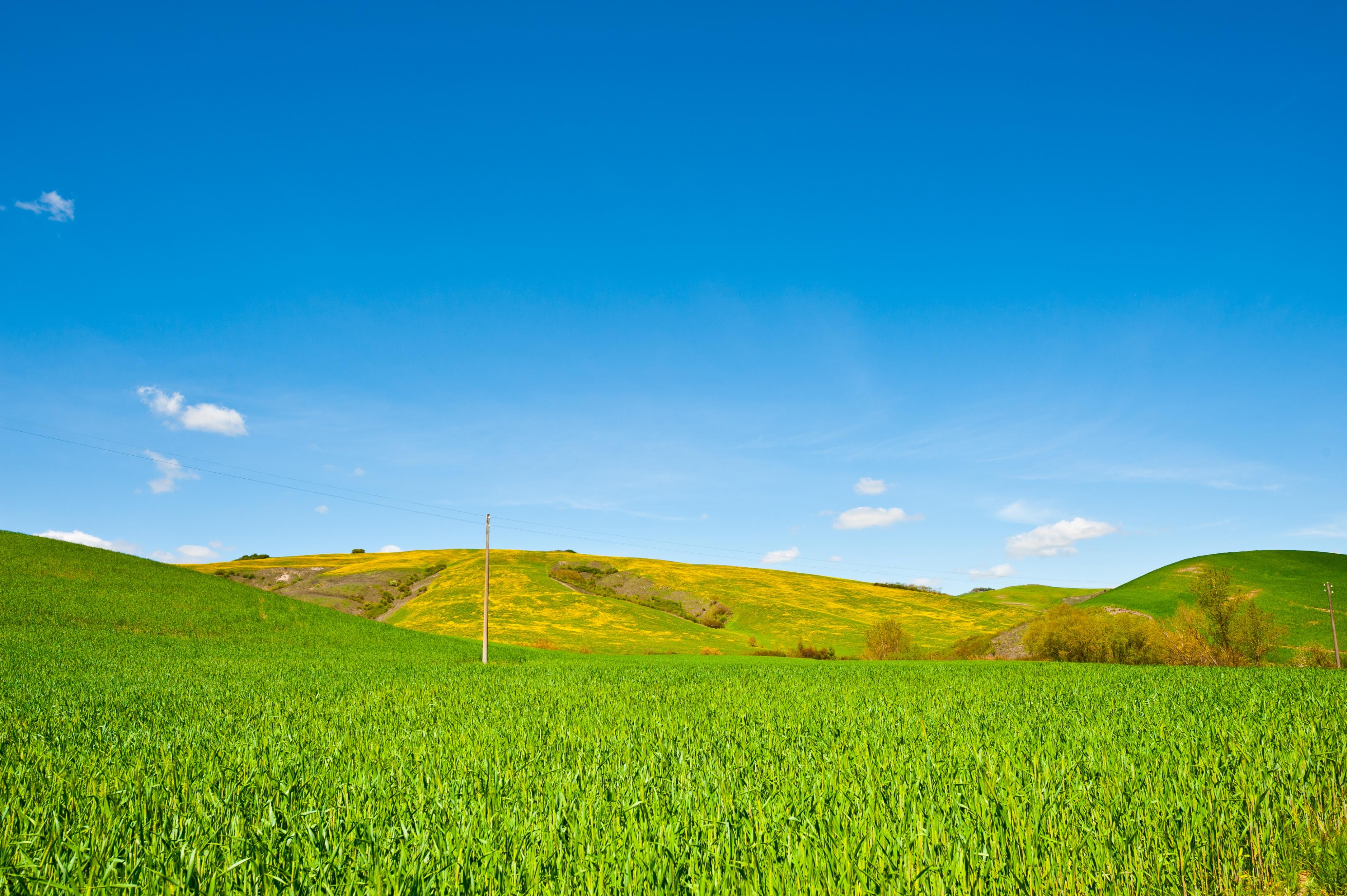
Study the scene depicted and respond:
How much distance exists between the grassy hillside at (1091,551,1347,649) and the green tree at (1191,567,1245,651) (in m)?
18.3

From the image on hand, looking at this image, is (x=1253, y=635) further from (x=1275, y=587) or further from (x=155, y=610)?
(x=155, y=610)

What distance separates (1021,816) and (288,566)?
454 feet

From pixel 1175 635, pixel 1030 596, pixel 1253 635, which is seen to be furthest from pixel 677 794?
pixel 1030 596

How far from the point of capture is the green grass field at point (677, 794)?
3.71 m

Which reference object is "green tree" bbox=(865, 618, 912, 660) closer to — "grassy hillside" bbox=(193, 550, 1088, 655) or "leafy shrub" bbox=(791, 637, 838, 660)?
"leafy shrub" bbox=(791, 637, 838, 660)

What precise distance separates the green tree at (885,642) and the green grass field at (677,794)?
54.7 meters

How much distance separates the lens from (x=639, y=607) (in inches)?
3706

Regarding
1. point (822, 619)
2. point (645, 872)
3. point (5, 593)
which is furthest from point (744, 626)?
point (645, 872)

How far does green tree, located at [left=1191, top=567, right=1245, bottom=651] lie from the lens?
189 feet

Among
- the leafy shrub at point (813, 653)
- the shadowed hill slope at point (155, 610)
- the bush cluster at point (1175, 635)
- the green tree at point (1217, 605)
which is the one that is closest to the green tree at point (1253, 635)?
the bush cluster at point (1175, 635)

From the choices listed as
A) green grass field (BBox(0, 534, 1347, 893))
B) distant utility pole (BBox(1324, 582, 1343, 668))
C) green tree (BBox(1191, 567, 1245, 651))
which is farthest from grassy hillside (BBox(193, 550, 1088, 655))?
green grass field (BBox(0, 534, 1347, 893))

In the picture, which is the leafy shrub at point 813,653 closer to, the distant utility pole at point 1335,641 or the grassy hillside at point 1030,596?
the distant utility pole at point 1335,641

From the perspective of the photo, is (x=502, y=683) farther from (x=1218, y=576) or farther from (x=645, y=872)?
(x=1218, y=576)

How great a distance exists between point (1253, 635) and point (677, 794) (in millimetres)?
74357
